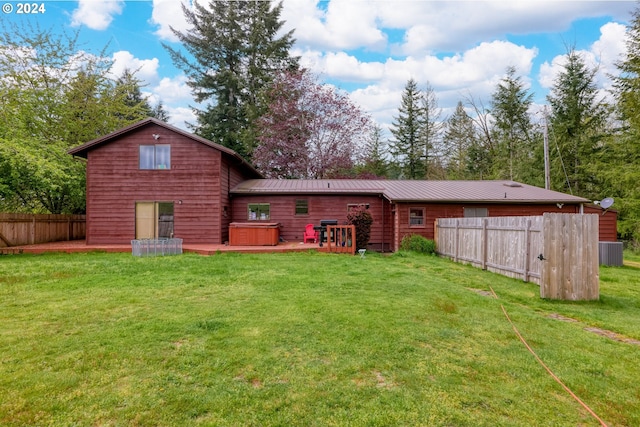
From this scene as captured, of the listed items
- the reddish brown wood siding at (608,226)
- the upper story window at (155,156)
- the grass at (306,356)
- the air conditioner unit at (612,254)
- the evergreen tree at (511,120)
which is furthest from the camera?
the evergreen tree at (511,120)

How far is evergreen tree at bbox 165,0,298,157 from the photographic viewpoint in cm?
2880

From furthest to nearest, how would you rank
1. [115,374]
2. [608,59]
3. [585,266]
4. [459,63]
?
1. [459,63]
2. [608,59]
3. [585,266]
4. [115,374]

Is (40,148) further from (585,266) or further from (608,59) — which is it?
(608,59)

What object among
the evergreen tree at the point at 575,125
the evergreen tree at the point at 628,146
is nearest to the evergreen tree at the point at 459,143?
the evergreen tree at the point at 575,125

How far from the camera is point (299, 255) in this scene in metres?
11.4

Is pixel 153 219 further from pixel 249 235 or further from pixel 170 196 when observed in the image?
pixel 249 235

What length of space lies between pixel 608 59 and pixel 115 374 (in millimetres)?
26663

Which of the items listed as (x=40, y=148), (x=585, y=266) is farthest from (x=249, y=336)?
(x=40, y=148)

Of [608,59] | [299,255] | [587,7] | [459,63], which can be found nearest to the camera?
[299,255]

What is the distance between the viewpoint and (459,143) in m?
30.8

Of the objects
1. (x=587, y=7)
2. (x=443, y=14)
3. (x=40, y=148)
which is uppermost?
(x=587, y=7)

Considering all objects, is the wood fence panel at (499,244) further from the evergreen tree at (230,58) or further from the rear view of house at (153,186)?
the evergreen tree at (230,58)

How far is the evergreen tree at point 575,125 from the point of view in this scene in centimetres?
2094

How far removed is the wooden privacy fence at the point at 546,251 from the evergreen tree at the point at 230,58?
22878mm
